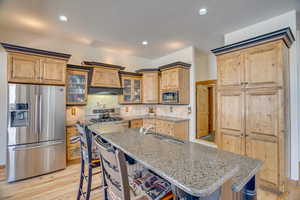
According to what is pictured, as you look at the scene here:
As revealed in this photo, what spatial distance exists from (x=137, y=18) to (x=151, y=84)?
2.32 m

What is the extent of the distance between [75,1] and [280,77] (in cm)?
347

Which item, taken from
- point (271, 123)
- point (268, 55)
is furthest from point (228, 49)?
point (271, 123)

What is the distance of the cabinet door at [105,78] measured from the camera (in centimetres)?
397

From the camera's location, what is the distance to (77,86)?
3.70m

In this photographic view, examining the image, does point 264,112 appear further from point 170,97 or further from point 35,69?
point 35,69

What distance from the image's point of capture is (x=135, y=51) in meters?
4.70

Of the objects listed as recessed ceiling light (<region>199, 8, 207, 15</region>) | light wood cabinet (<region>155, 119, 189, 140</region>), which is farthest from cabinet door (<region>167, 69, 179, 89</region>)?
recessed ceiling light (<region>199, 8, 207, 15</region>)

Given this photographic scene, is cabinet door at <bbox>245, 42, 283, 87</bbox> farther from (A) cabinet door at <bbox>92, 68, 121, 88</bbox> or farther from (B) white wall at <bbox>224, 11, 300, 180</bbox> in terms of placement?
(A) cabinet door at <bbox>92, 68, 121, 88</bbox>

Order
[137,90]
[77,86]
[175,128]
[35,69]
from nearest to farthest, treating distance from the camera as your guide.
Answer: [35,69] → [77,86] → [175,128] → [137,90]

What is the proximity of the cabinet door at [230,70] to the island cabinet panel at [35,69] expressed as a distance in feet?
11.1

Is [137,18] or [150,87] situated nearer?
[137,18]

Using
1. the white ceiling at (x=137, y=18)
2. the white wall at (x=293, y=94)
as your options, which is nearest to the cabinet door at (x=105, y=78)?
the white ceiling at (x=137, y=18)

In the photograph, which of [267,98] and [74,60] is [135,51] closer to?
[74,60]

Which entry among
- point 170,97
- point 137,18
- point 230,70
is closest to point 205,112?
point 170,97
